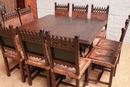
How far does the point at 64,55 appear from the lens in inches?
65.4

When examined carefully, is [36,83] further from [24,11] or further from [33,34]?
[24,11]

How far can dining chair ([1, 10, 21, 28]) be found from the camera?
2562mm

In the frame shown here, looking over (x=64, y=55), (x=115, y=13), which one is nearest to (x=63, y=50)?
(x=64, y=55)

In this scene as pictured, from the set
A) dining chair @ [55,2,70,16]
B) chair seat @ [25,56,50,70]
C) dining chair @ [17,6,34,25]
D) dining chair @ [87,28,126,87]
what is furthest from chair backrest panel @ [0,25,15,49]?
dining chair @ [55,2,70,16]

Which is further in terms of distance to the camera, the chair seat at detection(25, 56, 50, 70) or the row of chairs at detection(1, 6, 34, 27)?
the row of chairs at detection(1, 6, 34, 27)

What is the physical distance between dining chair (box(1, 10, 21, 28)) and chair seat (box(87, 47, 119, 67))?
1.53 m

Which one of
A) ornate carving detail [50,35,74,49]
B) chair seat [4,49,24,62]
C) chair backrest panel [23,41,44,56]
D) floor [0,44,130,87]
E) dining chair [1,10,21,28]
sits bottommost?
floor [0,44,130,87]

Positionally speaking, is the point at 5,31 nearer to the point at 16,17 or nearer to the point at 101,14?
the point at 16,17

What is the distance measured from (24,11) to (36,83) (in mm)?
1465

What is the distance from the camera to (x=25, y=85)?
7.55 feet

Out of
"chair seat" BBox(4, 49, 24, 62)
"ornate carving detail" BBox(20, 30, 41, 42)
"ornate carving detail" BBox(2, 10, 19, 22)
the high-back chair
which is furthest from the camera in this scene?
the high-back chair

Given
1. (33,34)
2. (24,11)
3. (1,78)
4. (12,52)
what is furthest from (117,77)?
(24,11)

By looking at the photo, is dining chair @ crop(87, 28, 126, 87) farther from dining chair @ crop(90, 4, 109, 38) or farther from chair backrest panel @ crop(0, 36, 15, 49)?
chair backrest panel @ crop(0, 36, 15, 49)

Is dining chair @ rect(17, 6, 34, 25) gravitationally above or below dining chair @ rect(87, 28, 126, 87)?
above
